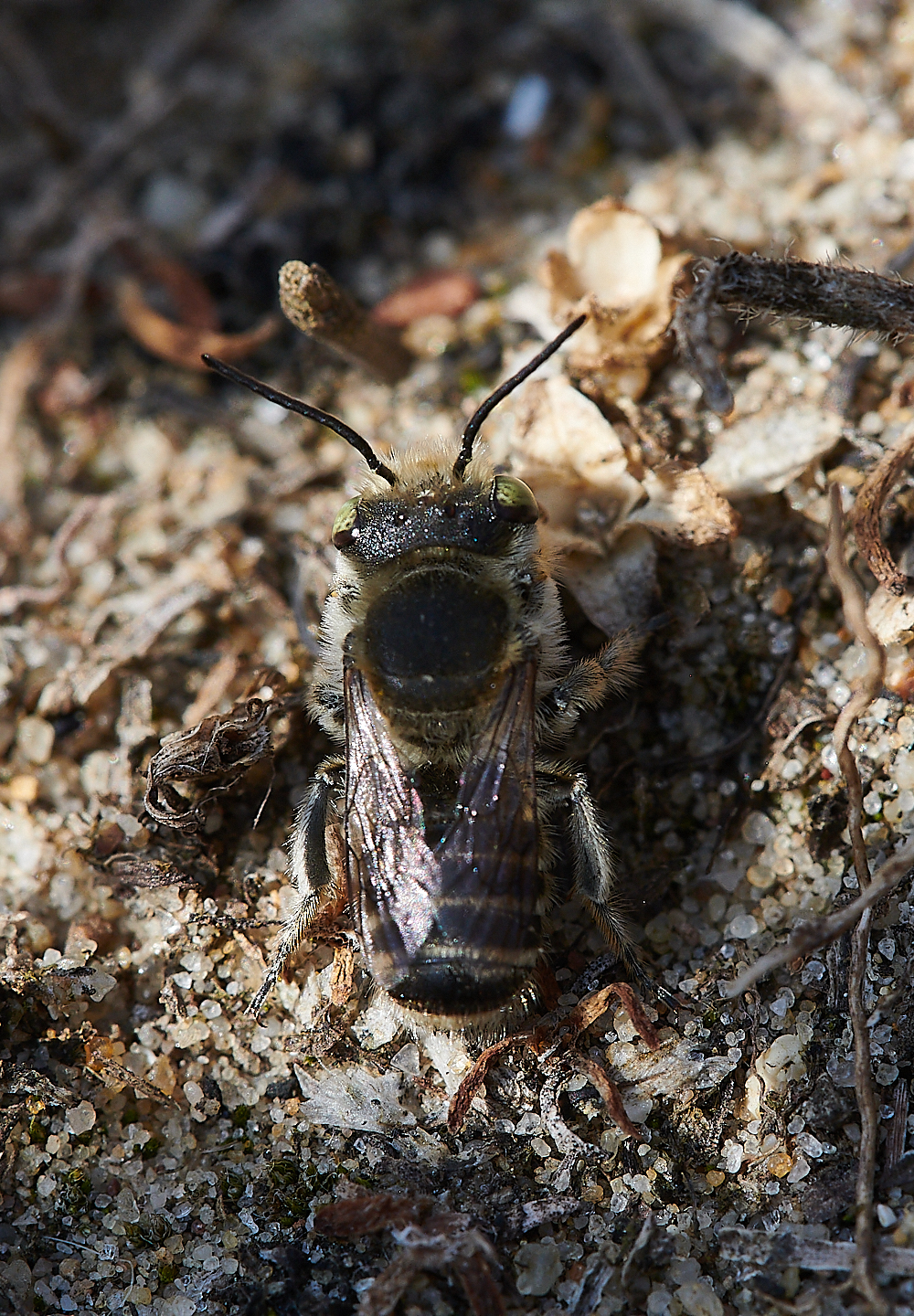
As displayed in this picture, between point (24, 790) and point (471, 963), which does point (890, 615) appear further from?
point (24, 790)

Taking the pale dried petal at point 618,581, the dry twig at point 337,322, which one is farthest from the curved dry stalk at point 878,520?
the dry twig at point 337,322

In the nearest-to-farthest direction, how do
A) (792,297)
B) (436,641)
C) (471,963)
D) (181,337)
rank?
(471,963) → (436,641) → (792,297) → (181,337)

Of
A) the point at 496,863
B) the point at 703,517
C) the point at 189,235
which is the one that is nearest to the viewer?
the point at 496,863

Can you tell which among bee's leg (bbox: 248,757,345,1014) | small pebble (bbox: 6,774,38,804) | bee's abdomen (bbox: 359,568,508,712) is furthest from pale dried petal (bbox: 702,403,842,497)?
small pebble (bbox: 6,774,38,804)

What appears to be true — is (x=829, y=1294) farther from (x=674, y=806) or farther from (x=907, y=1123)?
(x=674, y=806)

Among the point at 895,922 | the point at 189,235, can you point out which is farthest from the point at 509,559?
the point at 189,235

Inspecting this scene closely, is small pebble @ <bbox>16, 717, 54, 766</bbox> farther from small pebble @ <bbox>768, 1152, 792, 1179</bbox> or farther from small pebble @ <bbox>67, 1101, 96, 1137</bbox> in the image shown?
small pebble @ <bbox>768, 1152, 792, 1179</bbox>

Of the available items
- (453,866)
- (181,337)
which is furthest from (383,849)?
(181,337)
